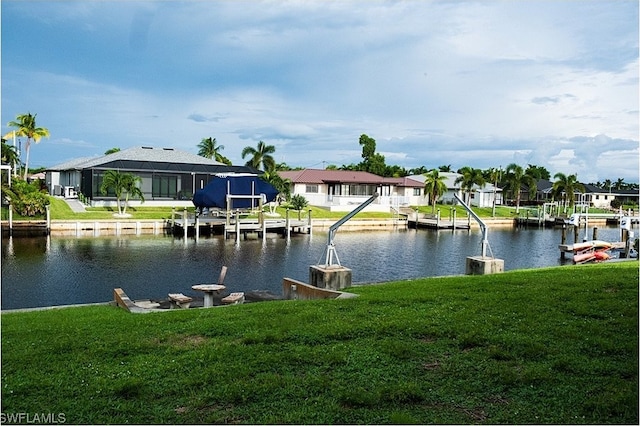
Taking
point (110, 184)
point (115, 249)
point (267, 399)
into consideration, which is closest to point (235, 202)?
point (110, 184)

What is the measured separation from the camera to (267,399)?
601 cm

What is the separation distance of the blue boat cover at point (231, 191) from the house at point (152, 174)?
557 cm

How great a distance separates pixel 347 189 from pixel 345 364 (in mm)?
58776

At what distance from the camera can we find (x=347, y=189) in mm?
65562

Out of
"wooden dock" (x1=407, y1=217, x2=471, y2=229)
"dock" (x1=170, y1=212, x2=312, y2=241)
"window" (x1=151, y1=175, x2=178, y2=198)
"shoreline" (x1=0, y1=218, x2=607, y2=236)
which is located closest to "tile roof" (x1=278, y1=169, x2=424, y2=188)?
"wooden dock" (x1=407, y1=217, x2=471, y2=229)

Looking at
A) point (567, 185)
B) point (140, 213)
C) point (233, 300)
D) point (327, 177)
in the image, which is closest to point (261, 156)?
point (327, 177)

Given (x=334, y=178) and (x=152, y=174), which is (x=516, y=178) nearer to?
(x=334, y=178)

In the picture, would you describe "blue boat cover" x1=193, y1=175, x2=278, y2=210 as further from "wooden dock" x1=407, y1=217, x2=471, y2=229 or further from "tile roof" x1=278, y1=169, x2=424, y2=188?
"wooden dock" x1=407, y1=217, x2=471, y2=229

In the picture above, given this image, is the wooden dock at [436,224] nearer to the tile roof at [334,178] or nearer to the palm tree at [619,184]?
the tile roof at [334,178]

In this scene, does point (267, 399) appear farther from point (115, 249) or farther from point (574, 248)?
point (574, 248)

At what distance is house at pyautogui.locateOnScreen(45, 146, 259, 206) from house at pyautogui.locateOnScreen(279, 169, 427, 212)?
24.2ft

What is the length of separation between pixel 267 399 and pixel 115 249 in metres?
30.0

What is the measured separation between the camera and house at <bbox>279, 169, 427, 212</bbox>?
62.0m

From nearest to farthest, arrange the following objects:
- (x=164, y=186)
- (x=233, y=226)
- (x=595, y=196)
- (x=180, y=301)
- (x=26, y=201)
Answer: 1. (x=180, y=301)
2. (x=26, y=201)
3. (x=233, y=226)
4. (x=164, y=186)
5. (x=595, y=196)
